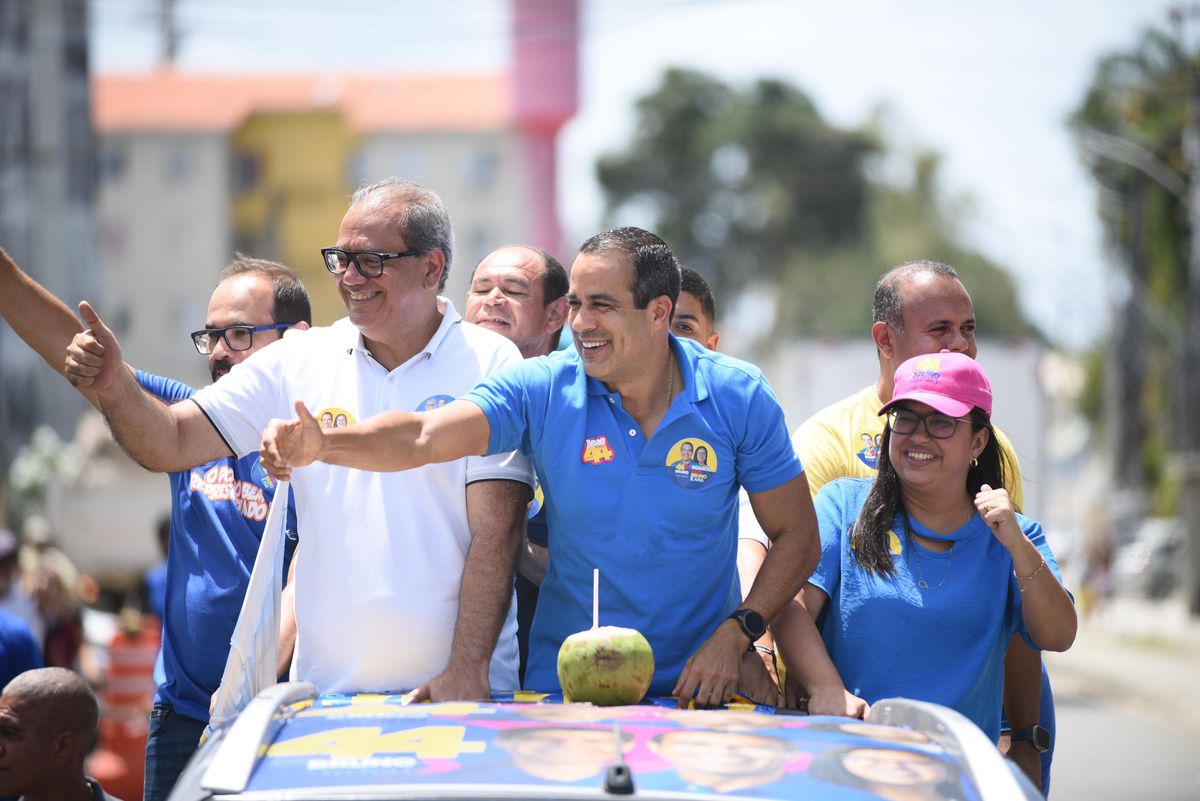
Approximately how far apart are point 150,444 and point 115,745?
27.1 ft

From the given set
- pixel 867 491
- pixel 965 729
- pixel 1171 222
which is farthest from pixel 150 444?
pixel 1171 222

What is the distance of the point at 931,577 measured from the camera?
426cm

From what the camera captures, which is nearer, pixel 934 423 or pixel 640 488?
pixel 640 488

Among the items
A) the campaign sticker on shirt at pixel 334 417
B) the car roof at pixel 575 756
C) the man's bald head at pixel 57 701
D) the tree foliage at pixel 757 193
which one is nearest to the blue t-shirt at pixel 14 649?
the man's bald head at pixel 57 701

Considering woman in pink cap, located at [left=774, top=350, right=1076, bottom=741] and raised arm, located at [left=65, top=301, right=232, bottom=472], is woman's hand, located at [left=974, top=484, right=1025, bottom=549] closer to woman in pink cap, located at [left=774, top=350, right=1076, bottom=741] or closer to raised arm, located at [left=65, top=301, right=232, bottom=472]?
woman in pink cap, located at [left=774, top=350, right=1076, bottom=741]

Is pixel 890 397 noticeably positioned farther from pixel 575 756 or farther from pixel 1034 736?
pixel 575 756

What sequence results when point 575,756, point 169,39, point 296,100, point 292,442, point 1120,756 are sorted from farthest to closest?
point 296,100, point 169,39, point 1120,756, point 292,442, point 575,756

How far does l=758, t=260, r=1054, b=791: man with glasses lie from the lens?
488 centimetres

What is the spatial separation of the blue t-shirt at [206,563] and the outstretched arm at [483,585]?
32.9 inches

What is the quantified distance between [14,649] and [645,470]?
3.51 meters

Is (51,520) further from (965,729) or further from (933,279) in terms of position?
(965,729)

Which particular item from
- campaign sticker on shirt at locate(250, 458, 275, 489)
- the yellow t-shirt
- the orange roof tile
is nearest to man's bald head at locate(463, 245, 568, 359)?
campaign sticker on shirt at locate(250, 458, 275, 489)

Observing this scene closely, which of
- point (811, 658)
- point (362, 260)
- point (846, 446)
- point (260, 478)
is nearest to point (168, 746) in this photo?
point (260, 478)

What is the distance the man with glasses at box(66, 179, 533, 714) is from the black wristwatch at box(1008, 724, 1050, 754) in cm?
151
